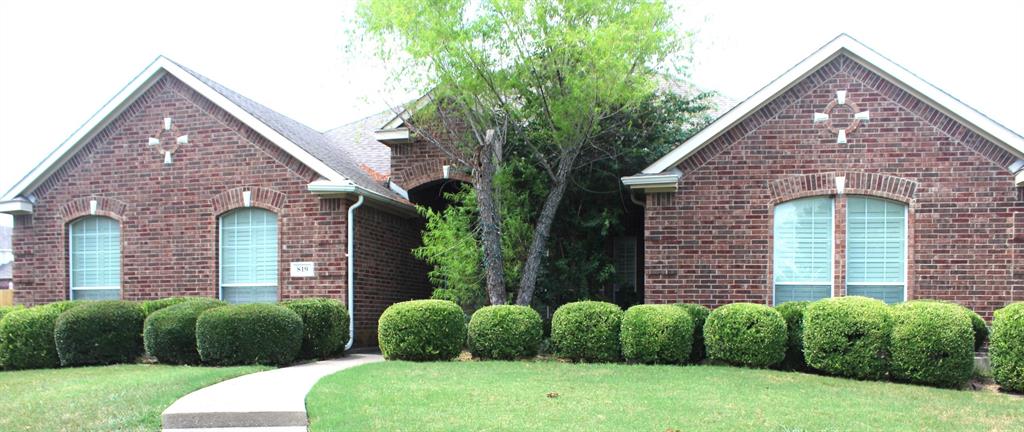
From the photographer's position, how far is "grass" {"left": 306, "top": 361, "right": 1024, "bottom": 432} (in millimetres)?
7914

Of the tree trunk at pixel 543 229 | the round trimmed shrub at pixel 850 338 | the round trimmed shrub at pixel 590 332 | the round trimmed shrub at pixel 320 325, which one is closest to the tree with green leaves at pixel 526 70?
the tree trunk at pixel 543 229

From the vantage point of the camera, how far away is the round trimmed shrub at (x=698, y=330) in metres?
12.9

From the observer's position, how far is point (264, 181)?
52.2 ft

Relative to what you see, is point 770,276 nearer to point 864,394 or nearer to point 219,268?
point 864,394

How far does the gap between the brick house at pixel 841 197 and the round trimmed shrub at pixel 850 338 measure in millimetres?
2058

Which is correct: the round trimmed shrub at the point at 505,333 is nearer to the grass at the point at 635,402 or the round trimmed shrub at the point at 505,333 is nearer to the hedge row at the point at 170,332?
the grass at the point at 635,402

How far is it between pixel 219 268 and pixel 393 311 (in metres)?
4.68

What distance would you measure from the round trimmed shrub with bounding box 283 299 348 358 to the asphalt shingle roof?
264 cm

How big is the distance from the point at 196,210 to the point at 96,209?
2252mm

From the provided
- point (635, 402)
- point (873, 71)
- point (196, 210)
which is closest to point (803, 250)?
point (873, 71)

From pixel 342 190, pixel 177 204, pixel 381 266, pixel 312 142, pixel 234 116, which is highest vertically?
pixel 234 116

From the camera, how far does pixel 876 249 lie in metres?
13.5

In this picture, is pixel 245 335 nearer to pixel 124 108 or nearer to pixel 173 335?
pixel 173 335

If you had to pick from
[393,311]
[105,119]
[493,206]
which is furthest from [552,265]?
[105,119]
